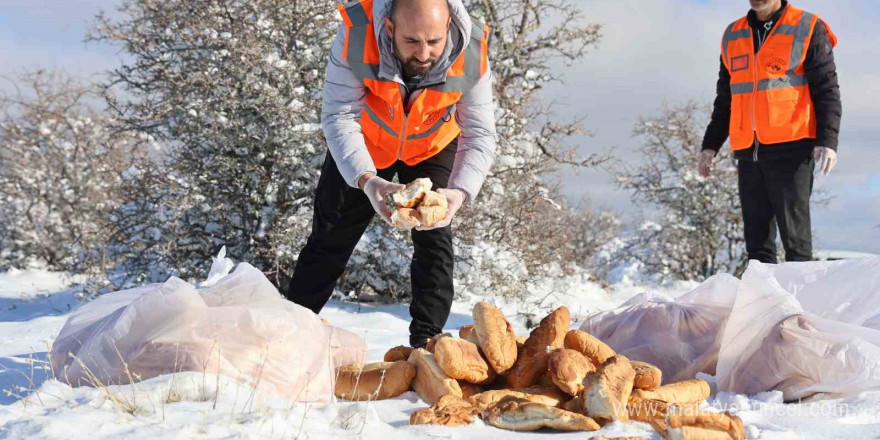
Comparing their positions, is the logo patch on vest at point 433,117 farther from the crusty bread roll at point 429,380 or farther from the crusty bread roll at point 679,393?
the crusty bread roll at point 679,393

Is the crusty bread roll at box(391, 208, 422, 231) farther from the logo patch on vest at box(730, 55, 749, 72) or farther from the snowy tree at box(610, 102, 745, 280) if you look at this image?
the snowy tree at box(610, 102, 745, 280)

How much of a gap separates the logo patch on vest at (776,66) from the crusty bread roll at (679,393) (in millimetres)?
2218

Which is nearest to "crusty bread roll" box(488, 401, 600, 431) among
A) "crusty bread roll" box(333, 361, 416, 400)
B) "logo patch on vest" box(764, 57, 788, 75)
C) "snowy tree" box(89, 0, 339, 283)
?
Answer: "crusty bread roll" box(333, 361, 416, 400)

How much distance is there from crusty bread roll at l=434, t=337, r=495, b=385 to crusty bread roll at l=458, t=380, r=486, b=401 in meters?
0.03

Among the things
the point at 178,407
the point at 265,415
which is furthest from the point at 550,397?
the point at 178,407

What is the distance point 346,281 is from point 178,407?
3.63m

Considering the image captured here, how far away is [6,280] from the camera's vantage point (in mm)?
8188

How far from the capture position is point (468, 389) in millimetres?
2469

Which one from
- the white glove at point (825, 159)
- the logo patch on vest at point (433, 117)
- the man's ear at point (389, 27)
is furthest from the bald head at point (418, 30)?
the white glove at point (825, 159)

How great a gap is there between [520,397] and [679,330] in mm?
1100

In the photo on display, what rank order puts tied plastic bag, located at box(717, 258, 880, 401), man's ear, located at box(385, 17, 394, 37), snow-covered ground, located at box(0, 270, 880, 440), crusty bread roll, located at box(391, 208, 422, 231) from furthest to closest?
1. man's ear, located at box(385, 17, 394, 37)
2. crusty bread roll, located at box(391, 208, 422, 231)
3. tied plastic bag, located at box(717, 258, 880, 401)
4. snow-covered ground, located at box(0, 270, 880, 440)

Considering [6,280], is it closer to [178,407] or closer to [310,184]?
[310,184]

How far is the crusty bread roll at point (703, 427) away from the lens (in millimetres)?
1816

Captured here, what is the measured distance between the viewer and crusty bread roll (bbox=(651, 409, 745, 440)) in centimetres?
182
